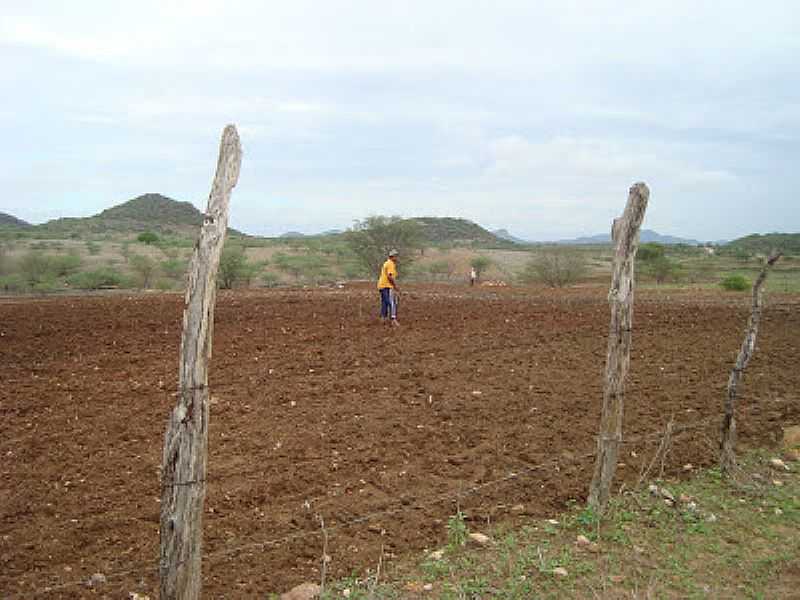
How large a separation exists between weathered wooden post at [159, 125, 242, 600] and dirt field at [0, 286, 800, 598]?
1.97 feet

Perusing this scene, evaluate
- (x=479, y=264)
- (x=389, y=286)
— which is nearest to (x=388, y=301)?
(x=389, y=286)

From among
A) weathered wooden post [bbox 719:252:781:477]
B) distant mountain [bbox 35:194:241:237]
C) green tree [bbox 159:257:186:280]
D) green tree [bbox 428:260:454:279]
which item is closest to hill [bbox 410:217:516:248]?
distant mountain [bbox 35:194:241:237]

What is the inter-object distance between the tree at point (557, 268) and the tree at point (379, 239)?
6.51 m

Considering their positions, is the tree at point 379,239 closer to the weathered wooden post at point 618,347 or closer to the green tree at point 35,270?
the green tree at point 35,270

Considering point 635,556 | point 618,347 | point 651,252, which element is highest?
point 651,252

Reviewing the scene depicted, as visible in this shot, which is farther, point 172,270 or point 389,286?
point 172,270

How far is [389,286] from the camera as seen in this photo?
1518 centimetres

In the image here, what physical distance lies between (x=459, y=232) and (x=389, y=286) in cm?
9101

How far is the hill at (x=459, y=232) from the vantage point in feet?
319

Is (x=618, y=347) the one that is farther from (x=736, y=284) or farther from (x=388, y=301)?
(x=736, y=284)

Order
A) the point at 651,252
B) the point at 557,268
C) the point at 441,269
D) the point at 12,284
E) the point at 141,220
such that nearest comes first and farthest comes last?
the point at 12,284 → the point at 557,268 → the point at 651,252 → the point at 441,269 → the point at 141,220

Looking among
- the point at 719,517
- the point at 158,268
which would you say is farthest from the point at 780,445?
the point at 158,268

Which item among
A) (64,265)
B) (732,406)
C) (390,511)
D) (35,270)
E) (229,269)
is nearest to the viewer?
(390,511)

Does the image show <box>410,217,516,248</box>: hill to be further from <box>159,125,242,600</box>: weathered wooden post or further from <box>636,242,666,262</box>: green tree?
<box>159,125,242,600</box>: weathered wooden post
